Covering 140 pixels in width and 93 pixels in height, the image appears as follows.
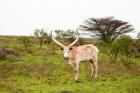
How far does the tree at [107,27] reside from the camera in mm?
42812

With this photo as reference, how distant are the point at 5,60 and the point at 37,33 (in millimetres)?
18151

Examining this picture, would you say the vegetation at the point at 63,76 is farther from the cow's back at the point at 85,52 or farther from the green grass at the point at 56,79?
the cow's back at the point at 85,52

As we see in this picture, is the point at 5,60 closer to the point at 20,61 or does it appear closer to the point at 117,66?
the point at 20,61

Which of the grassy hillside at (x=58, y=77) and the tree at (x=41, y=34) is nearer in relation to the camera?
the grassy hillside at (x=58, y=77)

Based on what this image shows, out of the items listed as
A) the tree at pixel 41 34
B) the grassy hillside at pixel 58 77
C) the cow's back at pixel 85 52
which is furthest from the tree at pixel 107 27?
the cow's back at pixel 85 52

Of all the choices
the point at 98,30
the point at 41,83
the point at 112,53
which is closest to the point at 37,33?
the point at 98,30

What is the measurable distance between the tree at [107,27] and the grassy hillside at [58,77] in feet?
53.3

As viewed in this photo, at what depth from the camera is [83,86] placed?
16328 millimetres

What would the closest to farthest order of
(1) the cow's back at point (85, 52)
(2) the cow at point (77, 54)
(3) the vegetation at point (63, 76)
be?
(3) the vegetation at point (63, 76) < (2) the cow at point (77, 54) < (1) the cow's back at point (85, 52)

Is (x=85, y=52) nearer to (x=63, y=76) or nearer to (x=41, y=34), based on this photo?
(x=63, y=76)

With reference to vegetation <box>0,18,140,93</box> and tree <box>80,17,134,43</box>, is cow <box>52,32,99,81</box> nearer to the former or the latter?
vegetation <box>0,18,140,93</box>

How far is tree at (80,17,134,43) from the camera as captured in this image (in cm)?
4281

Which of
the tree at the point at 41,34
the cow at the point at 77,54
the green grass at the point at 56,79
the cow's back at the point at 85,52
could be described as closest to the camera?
the green grass at the point at 56,79

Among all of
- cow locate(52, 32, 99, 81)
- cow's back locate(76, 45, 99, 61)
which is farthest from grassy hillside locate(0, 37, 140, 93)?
cow's back locate(76, 45, 99, 61)
